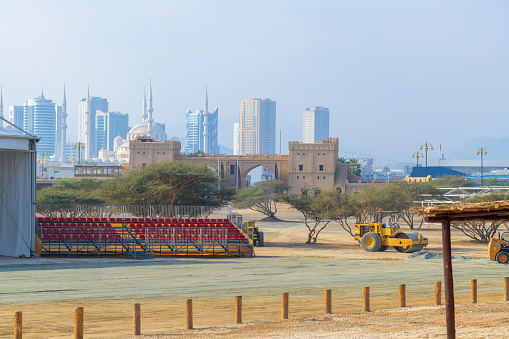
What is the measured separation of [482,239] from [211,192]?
2177cm

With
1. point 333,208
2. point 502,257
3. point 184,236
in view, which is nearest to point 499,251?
point 502,257

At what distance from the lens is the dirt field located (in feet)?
40.7

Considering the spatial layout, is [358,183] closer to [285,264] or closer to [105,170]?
[105,170]

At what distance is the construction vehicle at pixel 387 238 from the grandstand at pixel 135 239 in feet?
22.9

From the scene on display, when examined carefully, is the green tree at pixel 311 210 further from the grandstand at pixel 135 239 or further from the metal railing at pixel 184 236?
the metal railing at pixel 184 236

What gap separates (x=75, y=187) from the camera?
229 ft

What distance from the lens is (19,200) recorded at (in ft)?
93.7

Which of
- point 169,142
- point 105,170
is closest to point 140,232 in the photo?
point 169,142

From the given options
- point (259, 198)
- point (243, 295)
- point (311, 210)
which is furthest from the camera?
point (259, 198)

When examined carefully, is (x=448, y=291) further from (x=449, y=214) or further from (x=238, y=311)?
(x=238, y=311)

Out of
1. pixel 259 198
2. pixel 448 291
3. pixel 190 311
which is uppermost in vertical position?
pixel 259 198

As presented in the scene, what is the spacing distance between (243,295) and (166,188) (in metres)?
33.1

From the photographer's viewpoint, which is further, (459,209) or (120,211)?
(120,211)

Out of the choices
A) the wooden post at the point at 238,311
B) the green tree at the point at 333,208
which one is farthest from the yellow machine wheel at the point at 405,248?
the wooden post at the point at 238,311
